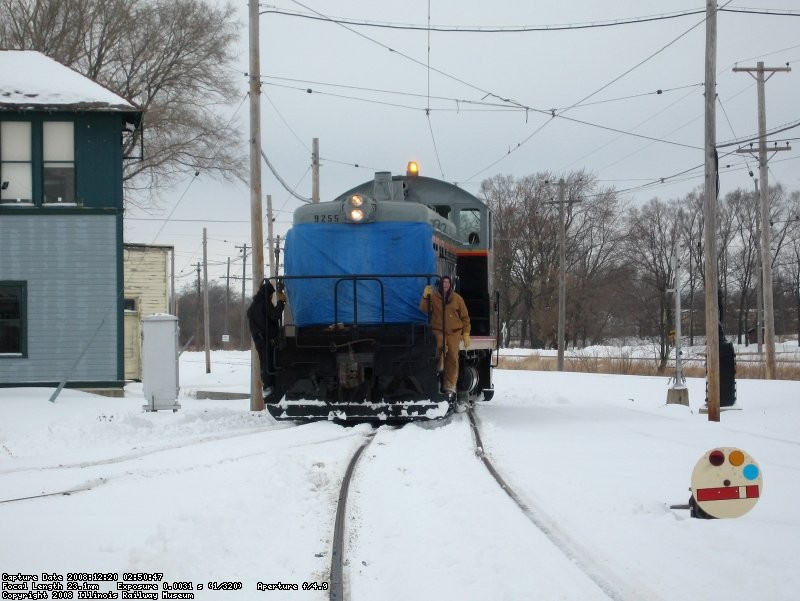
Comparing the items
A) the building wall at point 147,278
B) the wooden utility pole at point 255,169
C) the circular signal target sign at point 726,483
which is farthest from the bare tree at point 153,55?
the circular signal target sign at point 726,483

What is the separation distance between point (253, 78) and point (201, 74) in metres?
17.5

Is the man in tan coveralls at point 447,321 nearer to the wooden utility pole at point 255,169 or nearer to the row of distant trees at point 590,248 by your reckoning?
the wooden utility pole at point 255,169

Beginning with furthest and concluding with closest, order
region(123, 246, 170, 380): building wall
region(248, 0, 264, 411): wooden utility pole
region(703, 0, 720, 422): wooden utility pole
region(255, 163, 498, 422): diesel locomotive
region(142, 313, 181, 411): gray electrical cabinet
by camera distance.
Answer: region(123, 246, 170, 380): building wall < region(248, 0, 264, 411): wooden utility pole < region(142, 313, 181, 411): gray electrical cabinet < region(703, 0, 720, 422): wooden utility pole < region(255, 163, 498, 422): diesel locomotive

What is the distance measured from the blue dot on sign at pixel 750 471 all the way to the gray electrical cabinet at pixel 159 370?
1196cm

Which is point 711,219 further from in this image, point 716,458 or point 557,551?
point 557,551

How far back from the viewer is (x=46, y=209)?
20.5 m

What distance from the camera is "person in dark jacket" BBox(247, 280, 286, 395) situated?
547 inches

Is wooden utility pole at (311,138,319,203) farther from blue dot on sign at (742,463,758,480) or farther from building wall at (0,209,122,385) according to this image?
blue dot on sign at (742,463,758,480)

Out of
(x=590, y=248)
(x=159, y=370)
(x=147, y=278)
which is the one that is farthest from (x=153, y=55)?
(x=590, y=248)

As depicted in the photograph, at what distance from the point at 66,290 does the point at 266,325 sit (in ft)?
28.6

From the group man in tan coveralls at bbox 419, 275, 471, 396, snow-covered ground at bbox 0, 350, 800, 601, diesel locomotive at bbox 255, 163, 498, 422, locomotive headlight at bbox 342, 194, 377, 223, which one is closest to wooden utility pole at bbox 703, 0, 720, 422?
snow-covered ground at bbox 0, 350, 800, 601

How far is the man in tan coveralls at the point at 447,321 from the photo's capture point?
13727 millimetres

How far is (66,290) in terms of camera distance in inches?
816

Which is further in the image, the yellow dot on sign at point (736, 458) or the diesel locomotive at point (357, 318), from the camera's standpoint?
the diesel locomotive at point (357, 318)
